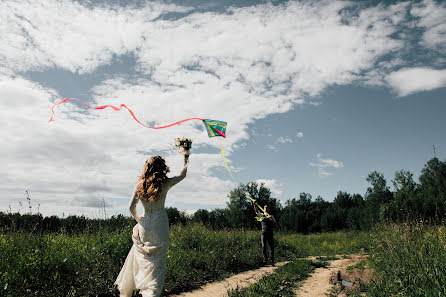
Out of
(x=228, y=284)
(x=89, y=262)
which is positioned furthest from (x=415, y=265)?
(x=89, y=262)

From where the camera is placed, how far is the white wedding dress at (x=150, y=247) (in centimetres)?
512

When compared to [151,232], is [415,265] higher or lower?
lower

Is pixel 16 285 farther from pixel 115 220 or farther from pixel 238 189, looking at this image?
pixel 238 189

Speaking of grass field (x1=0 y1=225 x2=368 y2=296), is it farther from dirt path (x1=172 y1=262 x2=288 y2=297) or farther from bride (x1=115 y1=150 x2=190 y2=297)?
bride (x1=115 y1=150 x2=190 y2=297)

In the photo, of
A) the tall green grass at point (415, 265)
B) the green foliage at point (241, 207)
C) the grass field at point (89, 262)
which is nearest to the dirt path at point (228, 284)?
the grass field at point (89, 262)

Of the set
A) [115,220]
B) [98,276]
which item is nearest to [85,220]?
[115,220]

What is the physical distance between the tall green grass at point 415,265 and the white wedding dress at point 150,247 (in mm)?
4512

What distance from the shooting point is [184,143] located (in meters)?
5.88

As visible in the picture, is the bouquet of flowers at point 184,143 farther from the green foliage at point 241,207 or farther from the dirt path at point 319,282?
the green foliage at point 241,207

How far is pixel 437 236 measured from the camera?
7770mm

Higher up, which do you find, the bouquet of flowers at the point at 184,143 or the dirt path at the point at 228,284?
the bouquet of flowers at the point at 184,143

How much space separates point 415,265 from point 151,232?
18.7ft

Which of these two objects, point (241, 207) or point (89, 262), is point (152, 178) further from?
point (241, 207)

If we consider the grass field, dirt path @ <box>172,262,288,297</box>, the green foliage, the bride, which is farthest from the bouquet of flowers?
the green foliage
